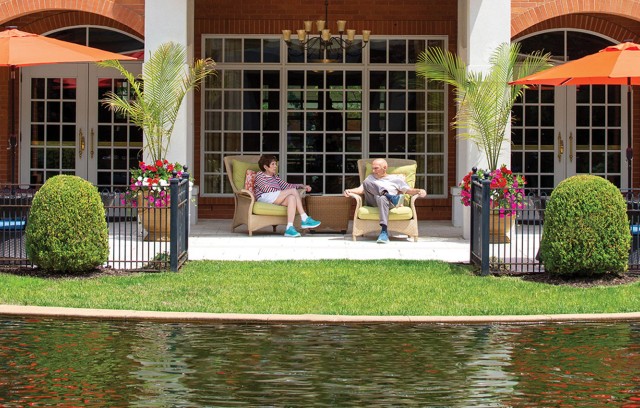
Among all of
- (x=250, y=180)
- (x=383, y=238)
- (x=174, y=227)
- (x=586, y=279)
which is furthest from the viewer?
(x=250, y=180)

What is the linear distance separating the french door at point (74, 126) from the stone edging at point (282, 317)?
10093mm

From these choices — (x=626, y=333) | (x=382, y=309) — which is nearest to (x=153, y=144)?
(x=382, y=309)

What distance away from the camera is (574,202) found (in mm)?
12312

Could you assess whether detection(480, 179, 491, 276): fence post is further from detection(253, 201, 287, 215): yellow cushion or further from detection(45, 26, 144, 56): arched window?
detection(45, 26, 144, 56): arched window

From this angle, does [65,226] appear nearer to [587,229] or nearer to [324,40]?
[587,229]

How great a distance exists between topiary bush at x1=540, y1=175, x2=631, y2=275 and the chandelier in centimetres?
735

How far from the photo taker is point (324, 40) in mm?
19375

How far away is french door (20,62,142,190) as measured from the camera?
20.4 m

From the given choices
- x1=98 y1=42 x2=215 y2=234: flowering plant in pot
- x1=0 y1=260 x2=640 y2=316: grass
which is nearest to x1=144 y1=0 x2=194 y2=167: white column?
x1=98 y1=42 x2=215 y2=234: flowering plant in pot

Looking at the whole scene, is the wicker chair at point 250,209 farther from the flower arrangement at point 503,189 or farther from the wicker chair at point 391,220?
the flower arrangement at point 503,189

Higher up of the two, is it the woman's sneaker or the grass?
the woman's sneaker

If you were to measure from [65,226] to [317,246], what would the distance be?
13.7 feet

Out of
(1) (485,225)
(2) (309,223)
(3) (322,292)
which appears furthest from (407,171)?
(3) (322,292)

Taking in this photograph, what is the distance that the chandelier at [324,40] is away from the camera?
19.2 metres
